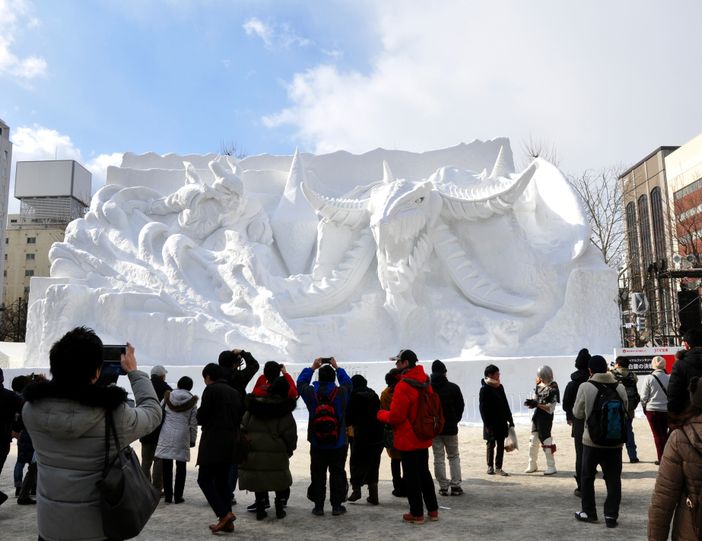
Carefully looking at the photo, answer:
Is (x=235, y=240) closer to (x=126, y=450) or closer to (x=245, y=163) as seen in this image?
(x=245, y=163)

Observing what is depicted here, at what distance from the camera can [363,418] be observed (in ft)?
15.9

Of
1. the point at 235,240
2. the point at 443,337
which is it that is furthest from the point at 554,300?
the point at 235,240

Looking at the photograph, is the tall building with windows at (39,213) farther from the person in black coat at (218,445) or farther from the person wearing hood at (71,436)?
the person wearing hood at (71,436)

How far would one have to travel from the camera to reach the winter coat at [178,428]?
4.68 meters

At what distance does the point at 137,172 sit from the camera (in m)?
14.0

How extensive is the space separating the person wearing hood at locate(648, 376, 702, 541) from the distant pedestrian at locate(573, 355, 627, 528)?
5.64 feet

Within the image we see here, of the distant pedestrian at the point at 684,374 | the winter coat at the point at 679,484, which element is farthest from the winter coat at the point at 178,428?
the winter coat at the point at 679,484

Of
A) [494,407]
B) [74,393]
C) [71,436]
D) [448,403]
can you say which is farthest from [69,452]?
[494,407]

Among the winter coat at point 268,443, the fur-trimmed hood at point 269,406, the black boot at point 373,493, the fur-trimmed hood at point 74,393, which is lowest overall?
the black boot at point 373,493

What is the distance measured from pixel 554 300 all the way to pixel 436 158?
419 centimetres

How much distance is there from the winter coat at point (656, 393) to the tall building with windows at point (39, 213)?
4158 cm

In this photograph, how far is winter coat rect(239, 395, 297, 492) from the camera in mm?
4238

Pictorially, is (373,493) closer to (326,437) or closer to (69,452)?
(326,437)

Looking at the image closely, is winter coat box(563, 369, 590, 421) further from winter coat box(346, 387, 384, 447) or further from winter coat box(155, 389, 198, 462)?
winter coat box(155, 389, 198, 462)
